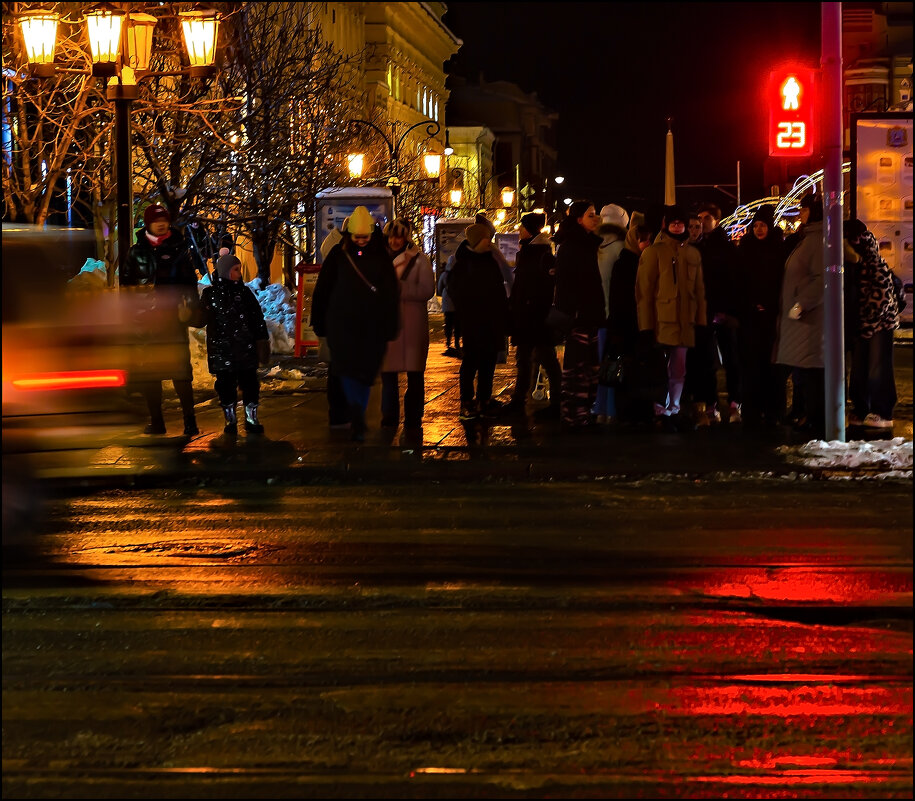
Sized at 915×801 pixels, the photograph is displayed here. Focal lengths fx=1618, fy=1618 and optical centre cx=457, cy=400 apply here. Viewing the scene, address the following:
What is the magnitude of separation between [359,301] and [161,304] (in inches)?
76.2

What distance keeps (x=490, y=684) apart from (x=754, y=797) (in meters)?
1.57

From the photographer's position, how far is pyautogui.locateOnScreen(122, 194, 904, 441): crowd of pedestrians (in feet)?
43.4

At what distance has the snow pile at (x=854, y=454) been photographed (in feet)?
39.1

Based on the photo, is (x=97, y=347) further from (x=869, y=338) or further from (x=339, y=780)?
(x=869, y=338)

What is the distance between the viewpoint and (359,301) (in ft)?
42.7

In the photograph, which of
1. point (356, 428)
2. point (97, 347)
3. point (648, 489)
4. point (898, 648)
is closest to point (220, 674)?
point (898, 648)

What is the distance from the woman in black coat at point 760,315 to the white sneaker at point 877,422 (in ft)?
2.77

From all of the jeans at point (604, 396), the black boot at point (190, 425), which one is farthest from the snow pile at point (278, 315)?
the jeans at point (604, 396)

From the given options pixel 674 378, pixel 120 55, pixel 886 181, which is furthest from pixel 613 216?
pixel 886 181

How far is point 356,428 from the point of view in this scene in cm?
1363

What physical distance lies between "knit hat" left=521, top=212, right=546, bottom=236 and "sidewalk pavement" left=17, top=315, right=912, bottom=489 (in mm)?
1783

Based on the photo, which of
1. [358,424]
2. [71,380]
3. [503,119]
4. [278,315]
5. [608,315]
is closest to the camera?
[71,380]

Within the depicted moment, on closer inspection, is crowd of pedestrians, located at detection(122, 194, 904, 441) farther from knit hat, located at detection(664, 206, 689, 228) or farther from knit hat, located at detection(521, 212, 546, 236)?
knit hat, located at detection(521, 212, 546, 236)

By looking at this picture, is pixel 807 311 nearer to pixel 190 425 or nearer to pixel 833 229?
pixel 833 229
